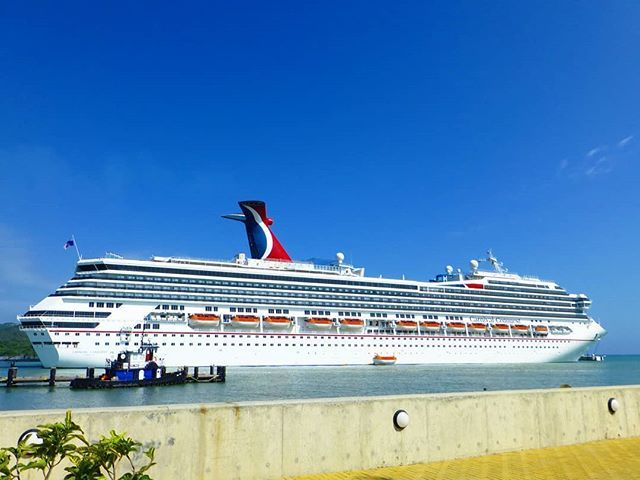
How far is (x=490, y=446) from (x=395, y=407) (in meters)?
1.75

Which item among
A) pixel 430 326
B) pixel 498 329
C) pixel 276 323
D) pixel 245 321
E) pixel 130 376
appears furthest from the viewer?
pixel 498 329

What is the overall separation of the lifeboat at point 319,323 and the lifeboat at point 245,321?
661 cm

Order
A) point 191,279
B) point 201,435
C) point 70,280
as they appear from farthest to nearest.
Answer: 1. point 191,279
2. point 70,280
3. point 201,435

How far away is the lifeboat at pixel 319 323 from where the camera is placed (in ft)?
194

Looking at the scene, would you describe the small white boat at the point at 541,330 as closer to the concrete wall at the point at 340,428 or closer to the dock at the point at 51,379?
the dock at the point at 51,379

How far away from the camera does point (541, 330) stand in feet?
251

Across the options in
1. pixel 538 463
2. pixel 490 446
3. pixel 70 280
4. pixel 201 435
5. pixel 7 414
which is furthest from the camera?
pixel 70 280

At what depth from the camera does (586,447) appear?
24.8 feet

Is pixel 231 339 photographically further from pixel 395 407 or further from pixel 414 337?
pixel 395 407

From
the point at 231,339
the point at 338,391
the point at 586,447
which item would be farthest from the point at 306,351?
the point at 586,447

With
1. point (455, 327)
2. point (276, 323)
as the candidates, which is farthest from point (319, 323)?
point (455, 327)

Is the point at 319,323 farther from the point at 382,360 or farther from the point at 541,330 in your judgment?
the point at 541,330

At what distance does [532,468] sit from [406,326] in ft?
203

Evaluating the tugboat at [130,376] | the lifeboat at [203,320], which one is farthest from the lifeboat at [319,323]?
the tugboat at [130,376]
